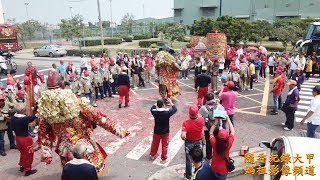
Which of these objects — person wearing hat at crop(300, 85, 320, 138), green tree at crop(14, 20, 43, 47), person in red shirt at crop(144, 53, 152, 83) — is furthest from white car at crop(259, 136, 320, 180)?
green tree at crop(14, 20, 43, 47)

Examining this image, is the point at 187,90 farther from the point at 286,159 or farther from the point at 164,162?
the point at 286,159

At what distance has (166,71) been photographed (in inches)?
494

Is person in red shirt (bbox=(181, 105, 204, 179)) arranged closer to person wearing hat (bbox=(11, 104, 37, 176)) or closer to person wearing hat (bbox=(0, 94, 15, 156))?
person wearing hat (bbox=(11, 104, 37, 176))

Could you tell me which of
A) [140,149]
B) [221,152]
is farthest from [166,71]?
[221,152]

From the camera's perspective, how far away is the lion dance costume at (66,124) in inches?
242

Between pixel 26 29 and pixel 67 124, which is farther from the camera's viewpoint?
pixel 26 29

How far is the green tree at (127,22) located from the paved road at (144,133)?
46.3m

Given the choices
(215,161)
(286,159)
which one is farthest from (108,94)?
(286,159)

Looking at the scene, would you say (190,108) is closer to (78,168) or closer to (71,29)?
(78,168)

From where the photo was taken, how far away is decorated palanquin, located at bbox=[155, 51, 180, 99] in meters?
12.4

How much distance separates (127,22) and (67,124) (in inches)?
2231

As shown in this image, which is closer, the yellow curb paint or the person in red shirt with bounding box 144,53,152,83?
the yellow curb paint

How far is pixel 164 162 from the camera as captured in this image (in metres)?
7.84

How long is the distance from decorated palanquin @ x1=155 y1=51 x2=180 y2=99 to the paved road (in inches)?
33.5
